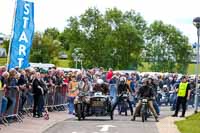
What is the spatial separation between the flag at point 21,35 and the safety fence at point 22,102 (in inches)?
44.9

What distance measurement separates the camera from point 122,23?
254 feet

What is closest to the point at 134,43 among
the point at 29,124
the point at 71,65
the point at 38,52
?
the point at 71,65

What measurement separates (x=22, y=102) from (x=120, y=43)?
5290 centimetres

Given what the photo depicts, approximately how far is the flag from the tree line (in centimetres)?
4937

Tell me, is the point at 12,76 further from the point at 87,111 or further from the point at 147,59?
the point at 147,59

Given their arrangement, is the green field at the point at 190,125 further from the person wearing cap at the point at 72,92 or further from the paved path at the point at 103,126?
the person wearing cap at the point at 72,92

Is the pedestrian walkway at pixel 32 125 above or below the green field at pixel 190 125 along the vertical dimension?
above

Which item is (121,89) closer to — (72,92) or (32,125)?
(72,92)

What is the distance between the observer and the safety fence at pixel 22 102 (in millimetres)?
20656

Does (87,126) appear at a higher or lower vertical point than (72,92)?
lower

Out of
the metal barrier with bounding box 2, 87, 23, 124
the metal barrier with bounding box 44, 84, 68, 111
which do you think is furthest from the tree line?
the metal barrier with bounding box 2, 87, 23, 124

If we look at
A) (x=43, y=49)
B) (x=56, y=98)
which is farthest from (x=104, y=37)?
(x=56, y=98)

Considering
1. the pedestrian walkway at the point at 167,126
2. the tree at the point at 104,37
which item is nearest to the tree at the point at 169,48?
the tree at the point at 104,37

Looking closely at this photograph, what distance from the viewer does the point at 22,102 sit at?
23281 millimetres
